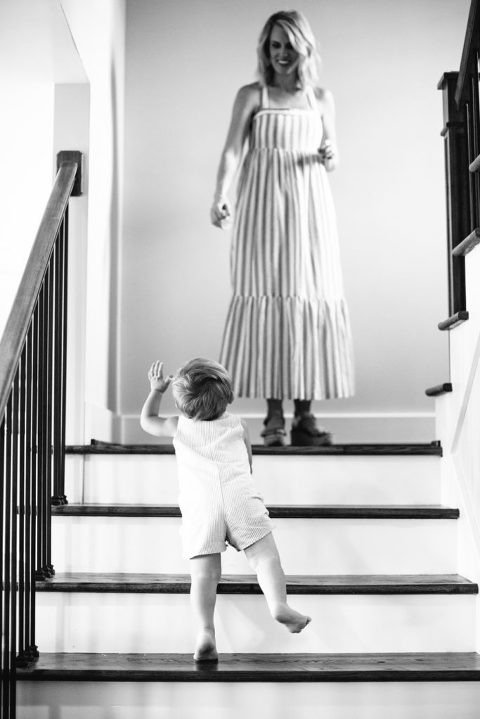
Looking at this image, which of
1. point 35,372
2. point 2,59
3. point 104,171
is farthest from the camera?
point 104,171

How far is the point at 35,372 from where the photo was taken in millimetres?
2471

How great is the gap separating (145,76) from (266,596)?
3041 mm

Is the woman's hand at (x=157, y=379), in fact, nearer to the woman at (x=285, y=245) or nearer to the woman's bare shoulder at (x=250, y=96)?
the woman at (x=285, y=245)

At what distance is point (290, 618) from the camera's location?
2.25 metres

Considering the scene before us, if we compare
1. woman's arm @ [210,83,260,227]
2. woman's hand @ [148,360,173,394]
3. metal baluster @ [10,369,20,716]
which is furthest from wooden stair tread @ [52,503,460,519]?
woman's arm @ [210,83,260,227]

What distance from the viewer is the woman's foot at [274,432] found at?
340 centimetres

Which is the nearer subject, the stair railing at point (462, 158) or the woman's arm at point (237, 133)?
the stair railing at point (462, 158)

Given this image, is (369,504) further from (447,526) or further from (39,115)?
(39,115)

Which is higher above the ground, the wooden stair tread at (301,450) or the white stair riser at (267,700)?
the wooden stair tread at (301,450)

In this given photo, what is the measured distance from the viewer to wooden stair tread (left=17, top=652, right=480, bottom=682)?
2.18 meters

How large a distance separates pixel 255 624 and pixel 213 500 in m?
0.34

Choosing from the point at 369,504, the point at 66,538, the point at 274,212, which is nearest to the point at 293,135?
the point at 274,212

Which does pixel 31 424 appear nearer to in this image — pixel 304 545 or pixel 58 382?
pixel 58 382

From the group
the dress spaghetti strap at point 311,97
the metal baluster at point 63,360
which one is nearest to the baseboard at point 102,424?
the metal baluster at point 63,360
